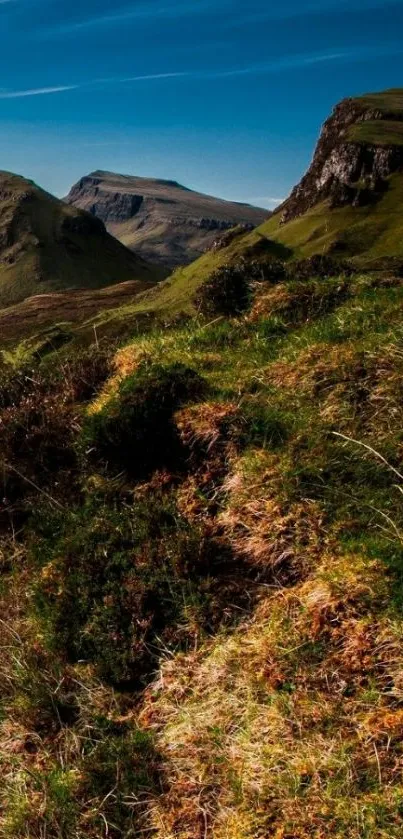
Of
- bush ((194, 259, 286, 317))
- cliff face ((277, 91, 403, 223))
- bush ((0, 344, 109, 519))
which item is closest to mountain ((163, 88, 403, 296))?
cliff face ((277, 91, 403, 223))

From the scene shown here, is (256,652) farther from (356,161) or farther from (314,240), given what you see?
(356,161)

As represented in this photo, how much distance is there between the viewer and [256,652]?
5176 millimetres

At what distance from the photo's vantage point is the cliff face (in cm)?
8544

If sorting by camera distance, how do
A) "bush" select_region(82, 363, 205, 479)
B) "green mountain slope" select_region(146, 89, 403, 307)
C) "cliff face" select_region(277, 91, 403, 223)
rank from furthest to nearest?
"cliff face" select_region(277, 91, 403, 223), "green mountain slope" select_region(146, 89, 403, 307), "bush" select_region(82, 363, 205, 479)

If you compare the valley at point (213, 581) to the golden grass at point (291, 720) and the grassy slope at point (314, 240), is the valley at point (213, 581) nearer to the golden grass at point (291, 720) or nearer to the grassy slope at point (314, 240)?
the golden grass at point (291, 720)

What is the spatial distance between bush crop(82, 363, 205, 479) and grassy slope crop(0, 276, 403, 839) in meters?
0.26

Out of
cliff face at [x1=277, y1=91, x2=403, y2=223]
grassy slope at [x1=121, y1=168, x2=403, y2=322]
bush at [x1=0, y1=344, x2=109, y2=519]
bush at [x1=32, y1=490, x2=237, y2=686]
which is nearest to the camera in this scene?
bush at [x1=32, y1=490, x2=237, y2=686]

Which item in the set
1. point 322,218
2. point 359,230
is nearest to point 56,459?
point 359,230

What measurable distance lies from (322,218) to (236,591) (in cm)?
8575

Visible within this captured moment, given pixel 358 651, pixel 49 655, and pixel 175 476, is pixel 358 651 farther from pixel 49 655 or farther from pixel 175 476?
pixel 175 476

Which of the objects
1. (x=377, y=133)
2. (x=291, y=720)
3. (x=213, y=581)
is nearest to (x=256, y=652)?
(x=291, y=720)

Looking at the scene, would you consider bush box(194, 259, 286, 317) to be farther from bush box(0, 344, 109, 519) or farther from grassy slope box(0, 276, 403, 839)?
grassy slope box(0, 276, 403, 839)

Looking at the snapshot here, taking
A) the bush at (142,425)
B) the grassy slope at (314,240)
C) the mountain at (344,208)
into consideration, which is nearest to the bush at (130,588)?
the bush at (142,425)

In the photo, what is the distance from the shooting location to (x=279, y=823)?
395cm
